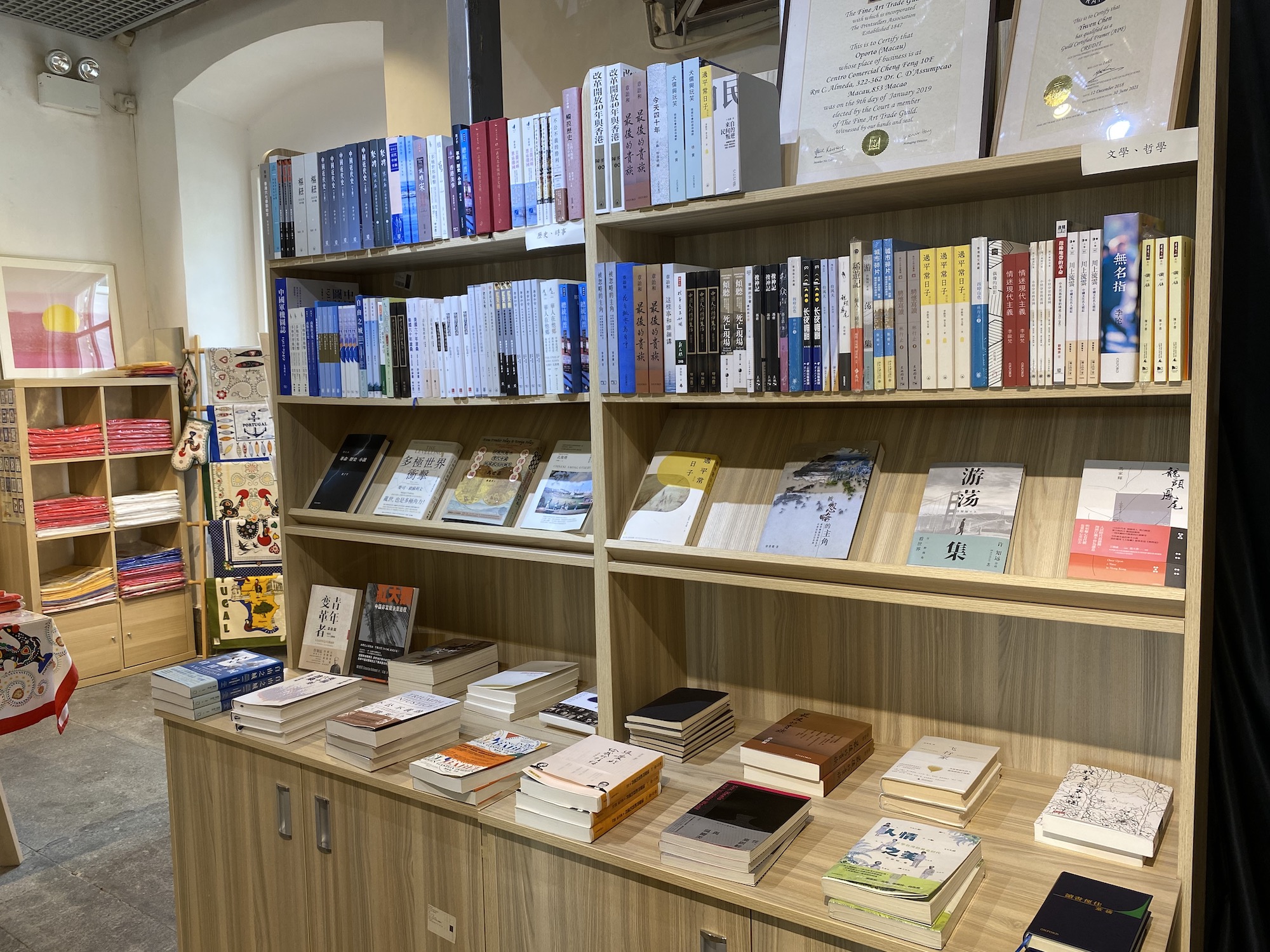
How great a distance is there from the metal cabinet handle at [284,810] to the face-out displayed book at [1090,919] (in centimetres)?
167

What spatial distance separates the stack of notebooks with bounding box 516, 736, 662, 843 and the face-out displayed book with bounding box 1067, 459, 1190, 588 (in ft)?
2.87

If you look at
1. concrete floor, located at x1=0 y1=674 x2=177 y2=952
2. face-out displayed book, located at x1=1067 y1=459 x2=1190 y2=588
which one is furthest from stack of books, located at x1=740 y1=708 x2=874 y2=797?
concrete floor, located at x1=0 y1=674 x2=177 y2=952

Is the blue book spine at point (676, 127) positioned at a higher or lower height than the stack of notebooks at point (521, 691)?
higher

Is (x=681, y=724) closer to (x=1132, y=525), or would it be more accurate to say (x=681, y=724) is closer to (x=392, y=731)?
(x=392, y=731)

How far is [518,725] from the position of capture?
2.30 meters

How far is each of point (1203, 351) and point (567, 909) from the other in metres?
1.44

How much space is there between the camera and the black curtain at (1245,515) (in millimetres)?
1695

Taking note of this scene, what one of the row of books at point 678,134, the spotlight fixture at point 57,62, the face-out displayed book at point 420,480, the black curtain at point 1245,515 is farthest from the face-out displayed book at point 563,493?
the spotlight fixture at point 57,62

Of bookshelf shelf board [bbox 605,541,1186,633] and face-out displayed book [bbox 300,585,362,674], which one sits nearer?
bookshelf shelf board [bbox 605,541,1186,633]

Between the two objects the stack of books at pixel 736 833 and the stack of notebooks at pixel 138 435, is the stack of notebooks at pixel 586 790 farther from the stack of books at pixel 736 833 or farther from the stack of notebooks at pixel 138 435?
the stack of notebooks at pixel 138 435

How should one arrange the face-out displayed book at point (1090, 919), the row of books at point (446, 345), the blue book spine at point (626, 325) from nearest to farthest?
the face-out displayed book at point (1090, 919), the blue book spine at point (626, 325), the row of books at point (446, 345)

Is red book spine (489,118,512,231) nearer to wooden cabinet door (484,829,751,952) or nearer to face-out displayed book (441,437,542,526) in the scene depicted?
face-out displayed book (441,437,542,526)

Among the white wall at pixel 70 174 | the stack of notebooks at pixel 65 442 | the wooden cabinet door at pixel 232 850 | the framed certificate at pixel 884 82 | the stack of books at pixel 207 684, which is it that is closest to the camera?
the framed certificate at pixel 884 82

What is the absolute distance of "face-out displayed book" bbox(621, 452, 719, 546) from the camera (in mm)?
2010
